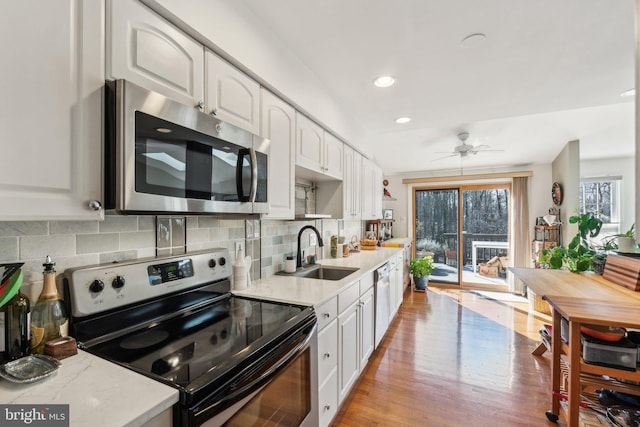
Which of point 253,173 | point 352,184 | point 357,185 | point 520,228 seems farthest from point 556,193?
point 253,173

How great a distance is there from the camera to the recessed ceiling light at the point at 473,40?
1578 millimetres

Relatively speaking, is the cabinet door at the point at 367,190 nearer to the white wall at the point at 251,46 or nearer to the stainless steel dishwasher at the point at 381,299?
the stainless steel dishwasher at the point at 381,299

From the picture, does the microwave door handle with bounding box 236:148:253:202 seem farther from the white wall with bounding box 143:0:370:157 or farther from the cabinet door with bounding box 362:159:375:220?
the cabinet door with bounding box 362:159:375:220

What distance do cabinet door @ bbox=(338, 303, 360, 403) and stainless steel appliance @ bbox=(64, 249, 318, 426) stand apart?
1.46ft

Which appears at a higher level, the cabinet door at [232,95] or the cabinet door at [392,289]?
the cabinet door at [232,95]

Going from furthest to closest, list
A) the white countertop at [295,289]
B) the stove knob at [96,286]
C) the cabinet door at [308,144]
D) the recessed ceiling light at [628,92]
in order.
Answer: the recessed ceiling light at [628,92]
the cabinet door at [308,144]
the white countertop at [295,289]
the stove knob at [96,286]

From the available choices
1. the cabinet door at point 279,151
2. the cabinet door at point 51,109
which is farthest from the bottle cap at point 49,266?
the cabinet door at point 279,151

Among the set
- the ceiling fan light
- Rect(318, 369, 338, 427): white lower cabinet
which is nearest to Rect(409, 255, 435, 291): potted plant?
the ceiling fan light

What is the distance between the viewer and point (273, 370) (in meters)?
1.03

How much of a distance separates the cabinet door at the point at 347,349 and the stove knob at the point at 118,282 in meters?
1.21

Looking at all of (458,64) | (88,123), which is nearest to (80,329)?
(88,123)

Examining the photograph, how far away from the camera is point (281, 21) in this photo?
4.98 feet

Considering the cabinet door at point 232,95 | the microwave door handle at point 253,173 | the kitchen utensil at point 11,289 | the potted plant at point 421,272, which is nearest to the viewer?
the kitchen utensil at point 11,289

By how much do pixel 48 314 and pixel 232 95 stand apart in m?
1.11
